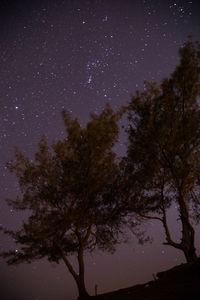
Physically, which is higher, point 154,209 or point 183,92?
point 183,92

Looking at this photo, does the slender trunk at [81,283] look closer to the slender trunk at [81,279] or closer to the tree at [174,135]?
the slender trunk at [81,279]

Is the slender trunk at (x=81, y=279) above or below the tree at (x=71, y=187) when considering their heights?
below

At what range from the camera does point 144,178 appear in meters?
18.0

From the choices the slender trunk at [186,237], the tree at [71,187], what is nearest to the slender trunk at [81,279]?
the tree at [71,187]

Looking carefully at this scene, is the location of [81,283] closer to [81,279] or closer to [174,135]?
[81,279]

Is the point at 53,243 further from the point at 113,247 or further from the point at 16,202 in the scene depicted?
the point at 113,247

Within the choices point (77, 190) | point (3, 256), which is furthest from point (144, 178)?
point (3, 256)

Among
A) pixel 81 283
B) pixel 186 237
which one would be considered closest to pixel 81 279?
pixel 81 283

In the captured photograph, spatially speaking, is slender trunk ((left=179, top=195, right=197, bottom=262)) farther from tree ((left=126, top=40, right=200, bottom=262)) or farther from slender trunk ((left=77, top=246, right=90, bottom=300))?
slender trunk ((left=77, top=246, right=90, bottom=300))

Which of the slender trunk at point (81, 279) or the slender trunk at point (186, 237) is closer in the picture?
the slender trunk at point (186, 237)

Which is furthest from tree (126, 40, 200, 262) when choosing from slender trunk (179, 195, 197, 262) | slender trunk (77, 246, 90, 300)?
slender trunk (77, 246, 90, 300)

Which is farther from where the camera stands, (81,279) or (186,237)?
(81,279)

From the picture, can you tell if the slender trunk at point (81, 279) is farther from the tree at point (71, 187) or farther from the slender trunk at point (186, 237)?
the slender trunk at point (186, 237)

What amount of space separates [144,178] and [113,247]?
24.7ft
